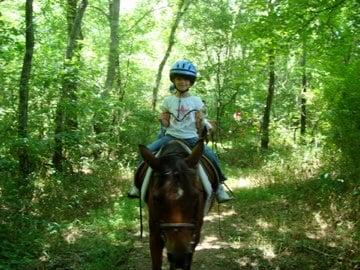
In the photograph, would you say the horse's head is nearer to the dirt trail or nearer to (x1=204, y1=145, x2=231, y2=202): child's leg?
(x1=204, y1=145, x2=231, y2=202): child's leg

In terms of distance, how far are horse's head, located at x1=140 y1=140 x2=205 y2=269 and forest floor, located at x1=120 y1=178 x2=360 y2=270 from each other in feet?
8.81

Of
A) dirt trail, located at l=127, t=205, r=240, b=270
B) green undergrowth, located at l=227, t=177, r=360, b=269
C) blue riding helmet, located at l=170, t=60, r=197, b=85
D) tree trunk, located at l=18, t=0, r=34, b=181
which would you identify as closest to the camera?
blue riding helmet, located at l=170, t=60, r=197, b=85

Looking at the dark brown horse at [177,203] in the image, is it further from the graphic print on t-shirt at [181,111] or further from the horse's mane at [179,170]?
the graphic print on t-shirt at [181,111]

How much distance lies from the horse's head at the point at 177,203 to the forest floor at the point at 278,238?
269 centimetres

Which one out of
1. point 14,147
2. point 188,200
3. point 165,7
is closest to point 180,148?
point 188,200

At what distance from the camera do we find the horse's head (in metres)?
4.07

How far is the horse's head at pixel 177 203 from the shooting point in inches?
160

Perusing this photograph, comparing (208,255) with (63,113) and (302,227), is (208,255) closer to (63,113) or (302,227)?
(302,227)

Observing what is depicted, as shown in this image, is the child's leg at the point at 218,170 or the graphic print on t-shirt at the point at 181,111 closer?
the graphic print on t-shirt at the point at 181,111

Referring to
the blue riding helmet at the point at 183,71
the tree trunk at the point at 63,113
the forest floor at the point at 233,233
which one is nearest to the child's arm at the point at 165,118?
the blue riding helmet at the point at 183,71

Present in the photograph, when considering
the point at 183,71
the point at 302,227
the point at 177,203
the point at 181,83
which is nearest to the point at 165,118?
the point at 181,83

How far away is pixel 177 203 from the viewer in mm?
4160

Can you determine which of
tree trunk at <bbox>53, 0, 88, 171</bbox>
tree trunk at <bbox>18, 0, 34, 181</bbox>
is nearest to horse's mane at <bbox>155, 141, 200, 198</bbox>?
tree trunk at <bbox>18, 0, 34, 181</bbox>

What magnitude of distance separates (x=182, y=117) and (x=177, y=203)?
218 cm
